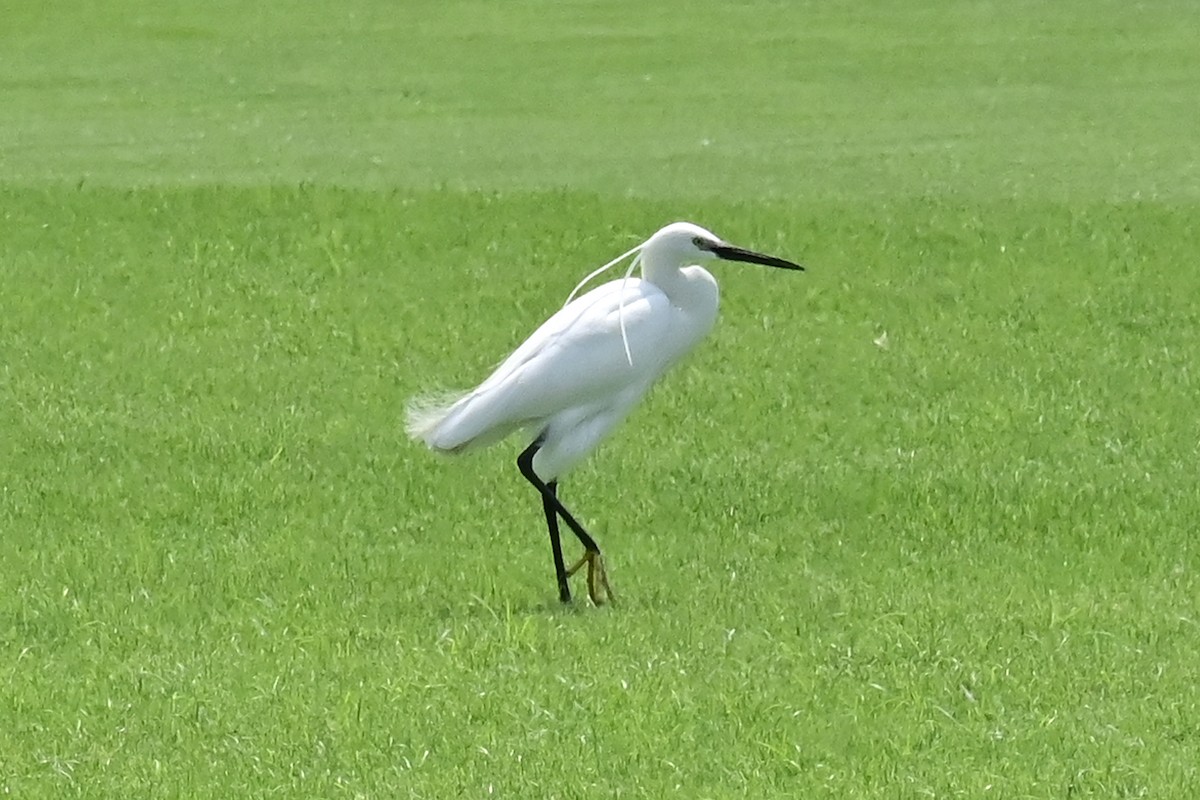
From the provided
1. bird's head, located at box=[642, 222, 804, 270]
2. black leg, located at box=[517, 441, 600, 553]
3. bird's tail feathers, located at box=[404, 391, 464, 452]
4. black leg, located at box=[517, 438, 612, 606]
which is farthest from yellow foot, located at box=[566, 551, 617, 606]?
bird's head, located at box=[642, 222, 804, 270]

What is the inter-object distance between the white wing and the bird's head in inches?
5.1

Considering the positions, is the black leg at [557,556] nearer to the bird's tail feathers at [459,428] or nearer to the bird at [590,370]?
Result: the bird at [590,370]

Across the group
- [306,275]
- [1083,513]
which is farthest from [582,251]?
Result: [1083,513]

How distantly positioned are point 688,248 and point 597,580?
3.73 feet

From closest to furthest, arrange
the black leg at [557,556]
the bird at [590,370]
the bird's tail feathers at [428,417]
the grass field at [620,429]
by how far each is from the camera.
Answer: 1. the grass field at [620,429]
2. the black leg at [557,556]
3. the bird at [590,370]
4. the bird's tail feathers at [428,417]

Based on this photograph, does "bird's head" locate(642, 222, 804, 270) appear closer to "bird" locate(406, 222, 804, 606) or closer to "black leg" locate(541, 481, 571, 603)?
"bird" locate(406, 222, 804, 606)

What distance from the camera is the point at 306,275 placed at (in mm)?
12742

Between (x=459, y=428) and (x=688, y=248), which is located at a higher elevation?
(x=688, y=248)

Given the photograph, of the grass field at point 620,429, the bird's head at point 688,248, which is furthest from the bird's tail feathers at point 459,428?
the bird's head at point 688,248

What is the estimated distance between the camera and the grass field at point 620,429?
5531 millimetres

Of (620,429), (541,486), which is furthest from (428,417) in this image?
(620,429)

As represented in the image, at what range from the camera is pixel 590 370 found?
7230mm

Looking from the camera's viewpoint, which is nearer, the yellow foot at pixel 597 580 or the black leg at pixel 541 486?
the yellow foot at pixel 597 580

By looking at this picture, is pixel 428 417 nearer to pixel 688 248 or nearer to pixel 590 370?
pixel 590 370
